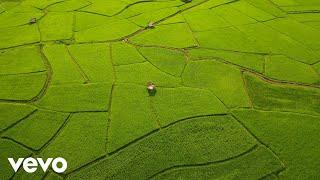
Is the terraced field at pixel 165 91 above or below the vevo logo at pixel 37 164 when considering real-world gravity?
above

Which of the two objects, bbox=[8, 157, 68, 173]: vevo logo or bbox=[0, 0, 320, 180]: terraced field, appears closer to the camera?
bbox=[8, 157, 68, 173]: vevo logo

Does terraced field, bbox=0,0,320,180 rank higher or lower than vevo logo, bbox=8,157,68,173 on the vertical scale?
higher

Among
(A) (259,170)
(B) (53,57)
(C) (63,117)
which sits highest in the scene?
(B) (53,57)

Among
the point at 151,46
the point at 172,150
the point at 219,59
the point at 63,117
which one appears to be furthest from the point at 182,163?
the point at 151,46

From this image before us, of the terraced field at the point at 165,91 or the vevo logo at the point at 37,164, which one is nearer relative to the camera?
the vevo logo at the point at 37,164

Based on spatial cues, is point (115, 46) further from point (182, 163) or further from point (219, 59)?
point (182, 163)
